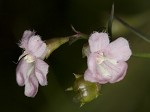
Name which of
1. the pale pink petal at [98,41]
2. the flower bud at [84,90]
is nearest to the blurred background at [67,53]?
the flower bud at [84,90]

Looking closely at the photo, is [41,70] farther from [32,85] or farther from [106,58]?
[106,58]

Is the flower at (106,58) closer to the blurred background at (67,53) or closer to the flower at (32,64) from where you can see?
the flower at (32,64)

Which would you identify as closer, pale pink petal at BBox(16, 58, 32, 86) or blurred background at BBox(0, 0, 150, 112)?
pale pink petal at BBox(16, 58, 32, 86)

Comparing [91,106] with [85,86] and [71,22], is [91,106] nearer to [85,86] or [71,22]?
[71,22]

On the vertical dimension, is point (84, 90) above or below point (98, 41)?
below

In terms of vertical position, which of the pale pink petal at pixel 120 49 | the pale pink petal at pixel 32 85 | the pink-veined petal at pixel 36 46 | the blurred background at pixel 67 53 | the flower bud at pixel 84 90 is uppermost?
the pink-veined petal at pixel 36 46

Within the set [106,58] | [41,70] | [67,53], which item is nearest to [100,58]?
[106,58]

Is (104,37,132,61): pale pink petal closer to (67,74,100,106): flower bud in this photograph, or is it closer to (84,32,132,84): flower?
(84,32,132,84): flower

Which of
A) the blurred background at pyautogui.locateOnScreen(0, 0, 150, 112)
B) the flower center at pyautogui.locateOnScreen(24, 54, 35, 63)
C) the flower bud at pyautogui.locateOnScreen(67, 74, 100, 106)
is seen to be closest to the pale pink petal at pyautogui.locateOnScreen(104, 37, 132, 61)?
the flower bud at pyautogui.locateOnScreen(67, 74, 100, 106)
